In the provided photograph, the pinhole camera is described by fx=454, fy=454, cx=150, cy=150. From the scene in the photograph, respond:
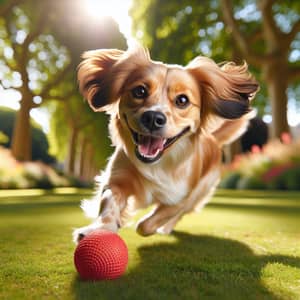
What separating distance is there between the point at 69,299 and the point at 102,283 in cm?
28

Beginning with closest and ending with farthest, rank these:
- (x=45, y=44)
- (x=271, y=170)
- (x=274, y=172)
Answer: (x=274, y=172), (x=271, y=170), (x=45, y=44)

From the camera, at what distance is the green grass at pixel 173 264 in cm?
189

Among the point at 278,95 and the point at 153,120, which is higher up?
the point at 278,95

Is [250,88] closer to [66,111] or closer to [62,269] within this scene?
[62,269]

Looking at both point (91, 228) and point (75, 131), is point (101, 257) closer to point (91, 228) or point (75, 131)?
point (91, 228)

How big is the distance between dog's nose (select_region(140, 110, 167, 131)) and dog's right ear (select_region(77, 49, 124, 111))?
21.6 inches

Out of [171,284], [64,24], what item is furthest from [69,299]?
[64,24]

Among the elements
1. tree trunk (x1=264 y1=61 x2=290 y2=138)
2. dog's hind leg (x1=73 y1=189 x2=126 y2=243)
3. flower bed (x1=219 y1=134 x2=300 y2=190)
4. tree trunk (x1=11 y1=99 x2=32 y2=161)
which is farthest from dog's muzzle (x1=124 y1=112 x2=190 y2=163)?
tree trunk (x1=11 y1=99 x2=32 y2=161)

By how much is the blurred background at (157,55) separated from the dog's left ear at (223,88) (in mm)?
8975

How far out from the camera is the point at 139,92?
289 centimetres

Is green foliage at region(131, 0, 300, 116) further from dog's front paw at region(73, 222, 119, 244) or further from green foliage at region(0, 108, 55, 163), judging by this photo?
dog's front paw at region(73, 222, 119, 244)

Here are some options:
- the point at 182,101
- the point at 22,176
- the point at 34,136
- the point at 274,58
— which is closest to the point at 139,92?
the point at 182,101

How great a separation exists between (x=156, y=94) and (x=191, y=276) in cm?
116

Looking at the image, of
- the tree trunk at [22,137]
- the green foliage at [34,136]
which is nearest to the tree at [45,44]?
the tree trunk at [22,137]
